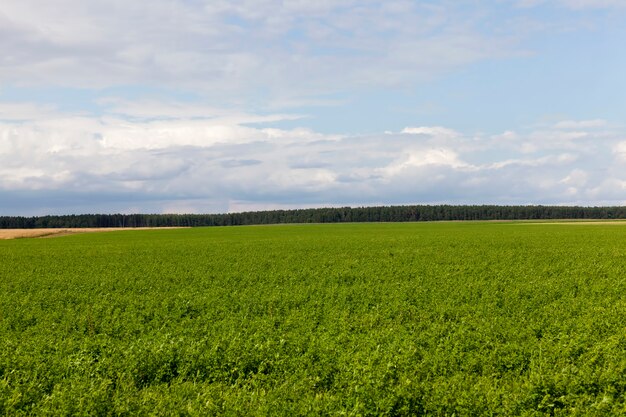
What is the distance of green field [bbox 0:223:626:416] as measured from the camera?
10070mm

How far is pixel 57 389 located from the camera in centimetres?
1080

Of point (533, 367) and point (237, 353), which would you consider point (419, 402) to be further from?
point (237, 353)

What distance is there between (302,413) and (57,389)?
5023 mm

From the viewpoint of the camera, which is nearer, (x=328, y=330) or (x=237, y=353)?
(x=237, y=353)

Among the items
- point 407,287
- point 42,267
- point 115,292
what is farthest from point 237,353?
point 42,267

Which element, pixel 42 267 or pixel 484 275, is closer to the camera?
pixel 484 275

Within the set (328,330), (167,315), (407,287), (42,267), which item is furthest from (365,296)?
(42,267)

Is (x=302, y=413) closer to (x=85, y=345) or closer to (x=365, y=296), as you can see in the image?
(x=85, y=345)

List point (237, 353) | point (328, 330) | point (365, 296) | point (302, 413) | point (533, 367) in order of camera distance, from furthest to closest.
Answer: point (365, 296), point (328, 330), point (237, 353), point (533, 367), point (302, 413)

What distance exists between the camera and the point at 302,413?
9469 millimetres

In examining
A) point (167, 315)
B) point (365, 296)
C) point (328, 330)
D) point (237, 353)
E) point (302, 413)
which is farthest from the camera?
point (365, 296)

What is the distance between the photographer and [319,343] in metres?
13.4

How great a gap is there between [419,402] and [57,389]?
702cm

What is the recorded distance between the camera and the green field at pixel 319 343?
10.1 m
